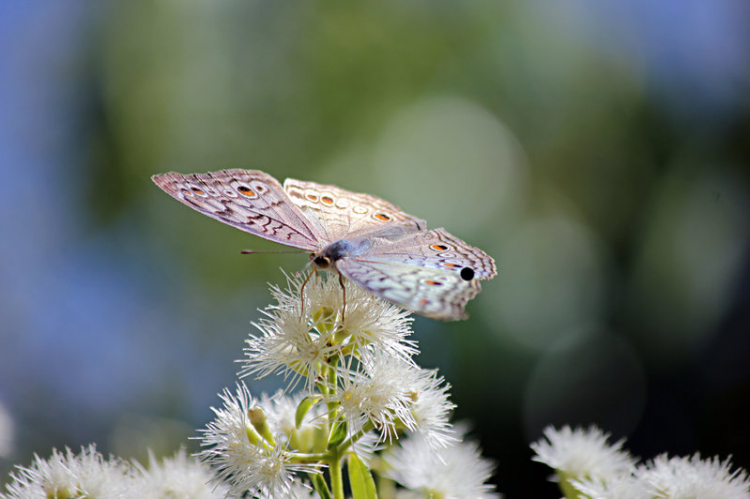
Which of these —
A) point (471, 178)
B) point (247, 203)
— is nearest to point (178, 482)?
point (247, 203)

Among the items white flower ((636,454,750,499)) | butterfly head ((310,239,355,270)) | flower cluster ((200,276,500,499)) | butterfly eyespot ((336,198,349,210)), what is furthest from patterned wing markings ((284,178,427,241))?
white flower ((636,454,750,499))

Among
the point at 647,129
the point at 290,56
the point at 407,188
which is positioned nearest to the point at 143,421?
the point at 407,188

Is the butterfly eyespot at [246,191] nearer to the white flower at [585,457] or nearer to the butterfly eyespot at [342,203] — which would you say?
the butterfly eyespot at [342,203]

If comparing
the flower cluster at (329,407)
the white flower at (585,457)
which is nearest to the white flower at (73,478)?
the flower cluster at (329,407)

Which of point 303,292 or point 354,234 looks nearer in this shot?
point 303,292

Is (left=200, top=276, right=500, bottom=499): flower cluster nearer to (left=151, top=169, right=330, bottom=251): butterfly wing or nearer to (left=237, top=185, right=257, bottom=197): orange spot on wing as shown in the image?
(left=151, top=169, right=330, bottom=251): butterfly wing

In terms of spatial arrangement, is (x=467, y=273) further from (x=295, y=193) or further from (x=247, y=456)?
(x=295, y=193)

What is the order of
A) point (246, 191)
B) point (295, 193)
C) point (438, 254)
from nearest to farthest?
point (438, 254) → point (246, 191) → point (295, 193)
